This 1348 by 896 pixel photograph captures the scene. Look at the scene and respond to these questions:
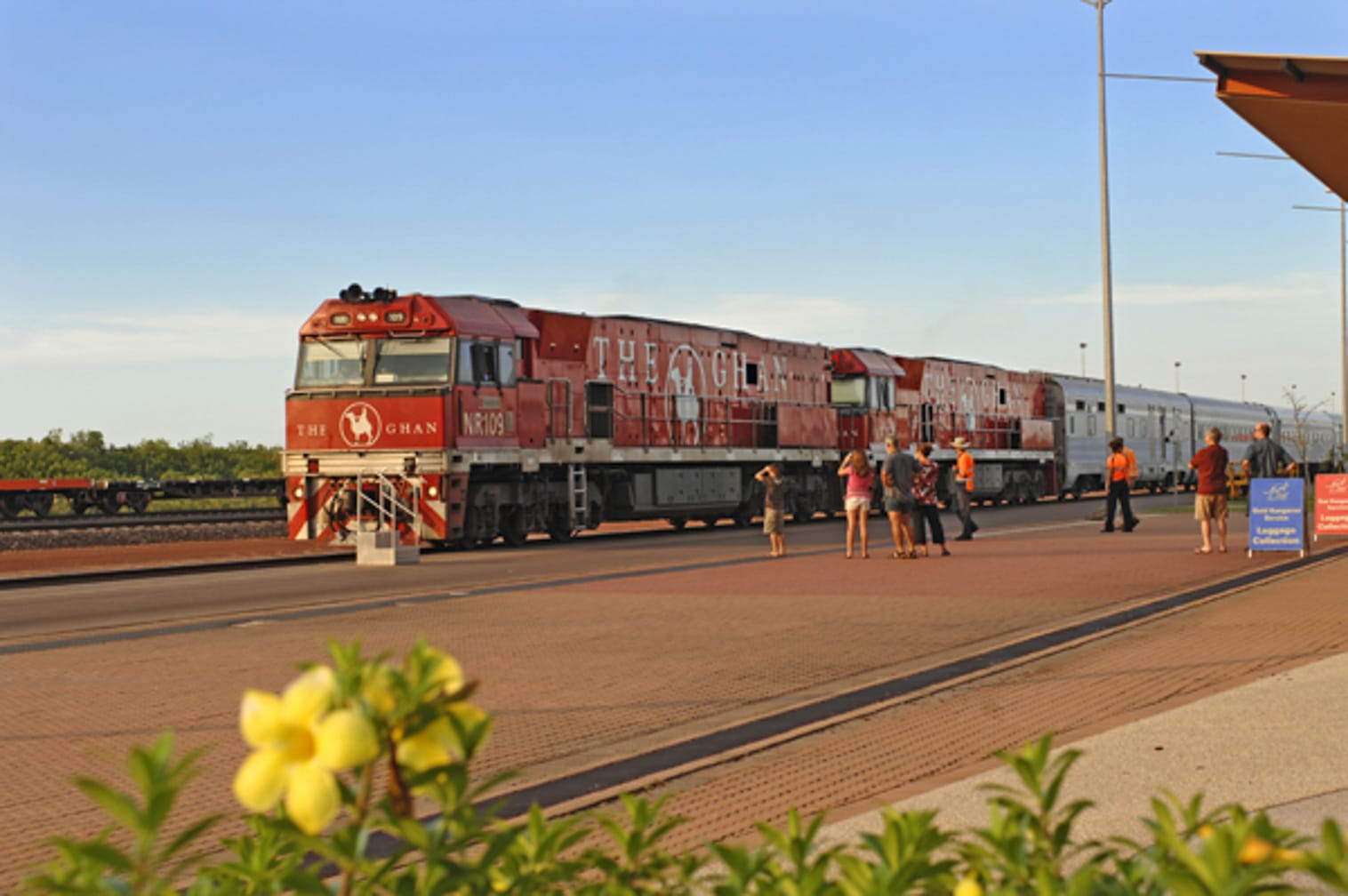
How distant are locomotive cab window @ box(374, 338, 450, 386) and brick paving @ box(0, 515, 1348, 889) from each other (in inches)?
290

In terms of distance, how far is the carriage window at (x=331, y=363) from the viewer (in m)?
26.1

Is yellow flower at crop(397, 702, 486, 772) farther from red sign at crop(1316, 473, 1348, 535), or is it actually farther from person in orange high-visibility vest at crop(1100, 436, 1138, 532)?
person in orange high-visibility vest at crop(1100, 436, 1138, 532)

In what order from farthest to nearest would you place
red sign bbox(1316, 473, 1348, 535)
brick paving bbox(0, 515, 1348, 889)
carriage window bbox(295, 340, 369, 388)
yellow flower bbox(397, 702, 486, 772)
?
carriage window bbox(295, 340, 369, 388), red sign bbox(1316, 473, 1348, 535), brick paving bbox(0, 515, 1348, 889), yellow flower bbox(397, 702, 486, 772)

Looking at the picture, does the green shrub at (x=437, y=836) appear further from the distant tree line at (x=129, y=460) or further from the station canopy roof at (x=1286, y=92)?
the distant tree line at (x=129, y=460)

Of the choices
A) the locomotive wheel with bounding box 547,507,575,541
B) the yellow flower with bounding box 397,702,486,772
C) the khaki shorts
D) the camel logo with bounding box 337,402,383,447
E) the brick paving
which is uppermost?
the camel logo with bounding box 337,402,383,447

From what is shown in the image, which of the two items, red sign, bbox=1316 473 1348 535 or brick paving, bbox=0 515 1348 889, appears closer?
brick paving, bbox=0 515 1348 889

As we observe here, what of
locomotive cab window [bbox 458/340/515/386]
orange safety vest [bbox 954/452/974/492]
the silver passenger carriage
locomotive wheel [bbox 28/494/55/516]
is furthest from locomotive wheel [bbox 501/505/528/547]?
the silver passenger carriage

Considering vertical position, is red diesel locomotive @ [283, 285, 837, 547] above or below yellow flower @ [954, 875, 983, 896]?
above

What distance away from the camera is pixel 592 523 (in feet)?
99.3

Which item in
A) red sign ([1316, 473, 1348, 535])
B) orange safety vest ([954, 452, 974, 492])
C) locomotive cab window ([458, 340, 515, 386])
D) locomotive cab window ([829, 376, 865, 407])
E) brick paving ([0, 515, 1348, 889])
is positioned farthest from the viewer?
locomotive cab window ([829, 376, 865, 407])

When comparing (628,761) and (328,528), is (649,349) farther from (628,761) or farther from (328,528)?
(628,761)

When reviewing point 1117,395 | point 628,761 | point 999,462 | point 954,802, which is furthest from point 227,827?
point 1117,395

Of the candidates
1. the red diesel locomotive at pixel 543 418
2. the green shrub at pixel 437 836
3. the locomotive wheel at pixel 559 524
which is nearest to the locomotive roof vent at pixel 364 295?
the red diesel locomotive at pixel 543 418

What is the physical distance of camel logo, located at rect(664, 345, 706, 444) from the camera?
105 ft
